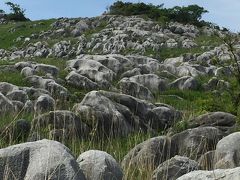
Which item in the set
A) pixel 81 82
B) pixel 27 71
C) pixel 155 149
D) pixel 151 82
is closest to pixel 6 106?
pixel 155 149

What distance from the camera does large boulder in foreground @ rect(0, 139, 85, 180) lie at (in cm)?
614

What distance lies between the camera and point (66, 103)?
1734cm

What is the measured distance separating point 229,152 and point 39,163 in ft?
13.4

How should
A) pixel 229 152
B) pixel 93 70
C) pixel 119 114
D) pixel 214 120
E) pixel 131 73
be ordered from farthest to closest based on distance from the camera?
pixel 131 73 < pixel 93 70 < pixel 119 114 < pixel 214 120 < pixel 229 152

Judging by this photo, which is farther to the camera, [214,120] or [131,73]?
[131,73]

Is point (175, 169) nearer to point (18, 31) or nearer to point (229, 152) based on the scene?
point (229, 152)

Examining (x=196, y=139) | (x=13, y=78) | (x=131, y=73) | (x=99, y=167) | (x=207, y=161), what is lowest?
(x=131, y=73)

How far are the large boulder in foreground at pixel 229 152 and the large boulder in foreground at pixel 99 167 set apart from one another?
7.54ft

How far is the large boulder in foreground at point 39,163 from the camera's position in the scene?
20.1 feet

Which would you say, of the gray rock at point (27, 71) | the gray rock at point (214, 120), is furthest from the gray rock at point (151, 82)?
the gray rock at point (214, 120)

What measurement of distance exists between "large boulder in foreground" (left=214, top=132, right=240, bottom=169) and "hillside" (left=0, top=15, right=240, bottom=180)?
2 centimetres

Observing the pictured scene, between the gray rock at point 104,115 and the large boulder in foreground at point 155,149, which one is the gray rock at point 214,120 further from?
the large boulder in foreground at point 155,149

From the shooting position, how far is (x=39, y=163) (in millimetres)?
6262

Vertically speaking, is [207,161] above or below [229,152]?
below
